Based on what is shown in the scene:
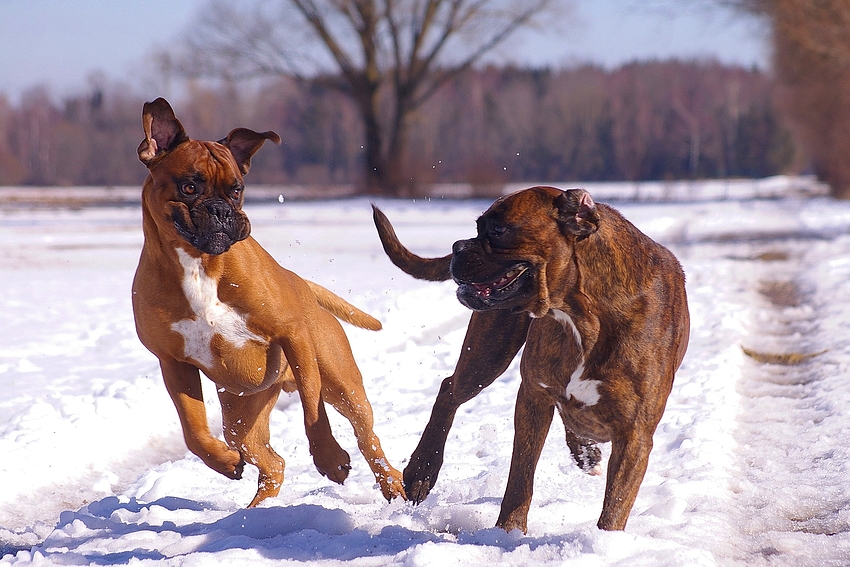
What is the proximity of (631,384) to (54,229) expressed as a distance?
66.2 feet

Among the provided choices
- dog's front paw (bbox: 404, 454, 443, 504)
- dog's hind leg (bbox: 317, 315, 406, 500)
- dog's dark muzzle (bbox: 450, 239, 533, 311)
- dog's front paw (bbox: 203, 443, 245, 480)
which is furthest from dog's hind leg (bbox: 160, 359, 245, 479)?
dog's dark muzzle (bbox: 450, 239, 533, 311)

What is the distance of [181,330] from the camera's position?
3.95 meters

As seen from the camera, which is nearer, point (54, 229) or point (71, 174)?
point (54, 229)

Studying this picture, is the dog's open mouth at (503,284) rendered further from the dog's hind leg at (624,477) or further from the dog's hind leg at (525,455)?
the dog's hind leg at (624,477)

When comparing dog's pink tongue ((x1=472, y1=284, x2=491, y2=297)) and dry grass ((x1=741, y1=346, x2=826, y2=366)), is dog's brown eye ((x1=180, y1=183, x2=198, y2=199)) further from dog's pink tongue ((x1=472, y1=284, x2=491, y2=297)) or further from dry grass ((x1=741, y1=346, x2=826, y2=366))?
dry grass ((x1=741, y1=346, x2=826, y2=366))

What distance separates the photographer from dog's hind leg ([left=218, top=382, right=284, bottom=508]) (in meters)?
4.52

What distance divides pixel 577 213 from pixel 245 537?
1.77m

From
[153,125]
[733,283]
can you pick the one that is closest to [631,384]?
[153,125]

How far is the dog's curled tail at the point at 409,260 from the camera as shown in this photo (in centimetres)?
429

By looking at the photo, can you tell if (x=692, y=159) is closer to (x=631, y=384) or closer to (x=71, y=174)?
(x=71, y=174)

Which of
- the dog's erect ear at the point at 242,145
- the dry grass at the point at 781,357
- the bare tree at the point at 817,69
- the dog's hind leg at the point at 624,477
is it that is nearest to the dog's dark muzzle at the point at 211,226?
the dog's erect ear at the point at 242,145

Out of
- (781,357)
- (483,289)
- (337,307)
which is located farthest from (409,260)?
(781,357)

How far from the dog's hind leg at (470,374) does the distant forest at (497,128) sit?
66.7 m

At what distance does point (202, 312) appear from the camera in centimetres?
393
